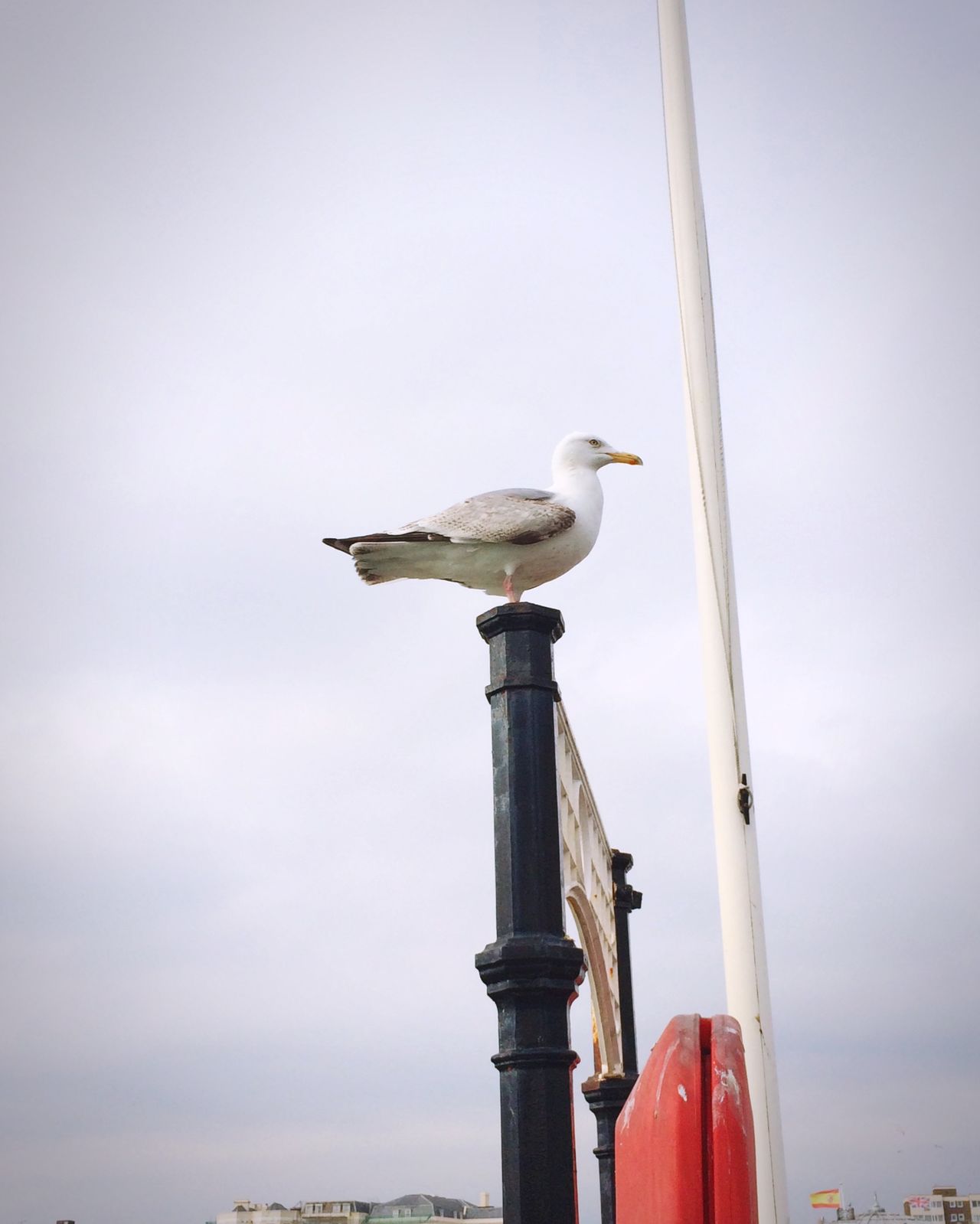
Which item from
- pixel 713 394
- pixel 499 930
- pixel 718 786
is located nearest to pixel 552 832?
pixel 499 930

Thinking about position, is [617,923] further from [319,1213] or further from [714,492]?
[319,1213]

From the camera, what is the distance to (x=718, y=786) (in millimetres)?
6383

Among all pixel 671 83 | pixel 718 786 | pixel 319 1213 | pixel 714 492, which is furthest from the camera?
pixel 319 1213

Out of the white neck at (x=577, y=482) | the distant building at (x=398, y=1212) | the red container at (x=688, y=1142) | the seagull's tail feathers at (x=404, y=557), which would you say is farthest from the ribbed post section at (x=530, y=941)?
the distant building at (x=398, y=1212)

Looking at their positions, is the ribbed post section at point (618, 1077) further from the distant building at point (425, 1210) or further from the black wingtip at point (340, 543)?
the distant building at point (425, 1210)

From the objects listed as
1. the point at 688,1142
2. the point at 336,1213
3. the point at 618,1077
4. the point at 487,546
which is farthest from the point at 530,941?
the point at 336,1213

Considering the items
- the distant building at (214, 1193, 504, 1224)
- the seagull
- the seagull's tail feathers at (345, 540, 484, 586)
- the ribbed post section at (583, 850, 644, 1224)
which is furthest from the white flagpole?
the distant building at (214, 1193, 504, 1224)

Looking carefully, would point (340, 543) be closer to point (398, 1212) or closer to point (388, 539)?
point (388, 539)

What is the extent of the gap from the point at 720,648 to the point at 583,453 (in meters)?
1.46

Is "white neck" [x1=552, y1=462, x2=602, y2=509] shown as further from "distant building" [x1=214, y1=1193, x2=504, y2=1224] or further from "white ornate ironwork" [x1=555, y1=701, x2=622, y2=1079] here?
"distant building" [x1=214, y1=1193, x2=504, y2=1224]

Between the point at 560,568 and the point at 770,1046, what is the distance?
2717mm

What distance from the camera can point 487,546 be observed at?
513 cm

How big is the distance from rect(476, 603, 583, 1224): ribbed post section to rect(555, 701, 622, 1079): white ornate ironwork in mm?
298

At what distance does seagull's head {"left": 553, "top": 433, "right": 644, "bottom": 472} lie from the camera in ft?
19.2
